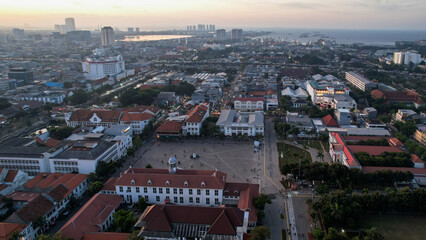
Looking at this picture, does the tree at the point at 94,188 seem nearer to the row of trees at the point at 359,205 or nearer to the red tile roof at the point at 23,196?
the red tile roof at the point at 23,196

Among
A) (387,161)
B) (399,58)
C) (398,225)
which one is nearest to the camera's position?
→ (398,225)

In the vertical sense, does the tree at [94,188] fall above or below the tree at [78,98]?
below

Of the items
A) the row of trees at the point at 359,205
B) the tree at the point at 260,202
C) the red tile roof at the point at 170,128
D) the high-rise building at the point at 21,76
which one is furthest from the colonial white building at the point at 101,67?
the row of trees at the point at 359,205

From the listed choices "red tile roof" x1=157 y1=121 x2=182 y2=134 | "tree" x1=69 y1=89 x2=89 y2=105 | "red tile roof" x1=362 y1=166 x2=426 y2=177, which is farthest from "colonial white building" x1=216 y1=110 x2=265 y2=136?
"tree" x1=69 y1=89 x2=89 y2=105

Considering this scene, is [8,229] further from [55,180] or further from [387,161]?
[387,161]

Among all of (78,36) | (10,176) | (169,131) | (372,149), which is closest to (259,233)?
(372,149)

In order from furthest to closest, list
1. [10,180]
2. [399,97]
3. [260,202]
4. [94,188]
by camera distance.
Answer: [399,97] → [10,180] → [94,188] → [260,202]

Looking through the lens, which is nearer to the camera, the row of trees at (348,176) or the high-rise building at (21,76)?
the row of trees at (348,176)
